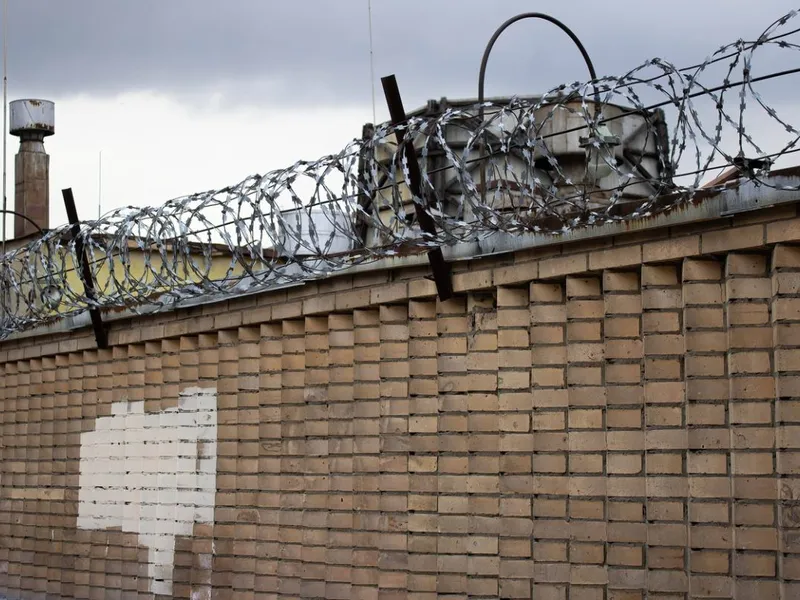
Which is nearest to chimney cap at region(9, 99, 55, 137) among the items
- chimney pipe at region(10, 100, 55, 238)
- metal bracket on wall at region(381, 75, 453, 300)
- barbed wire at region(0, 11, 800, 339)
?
chimney pipe at region(10, 100, 55, 238)

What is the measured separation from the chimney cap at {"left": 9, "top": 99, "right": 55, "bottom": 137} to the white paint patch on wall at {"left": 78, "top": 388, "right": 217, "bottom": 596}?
8.57 m

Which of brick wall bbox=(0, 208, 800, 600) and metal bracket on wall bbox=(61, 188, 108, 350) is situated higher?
metal bracket on wall bbox=(61, 188, 108, 350)

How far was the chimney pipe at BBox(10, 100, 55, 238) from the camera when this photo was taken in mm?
16984

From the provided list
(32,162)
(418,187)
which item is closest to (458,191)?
(418,187)

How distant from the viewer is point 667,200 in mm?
5328

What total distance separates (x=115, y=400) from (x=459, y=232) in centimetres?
390

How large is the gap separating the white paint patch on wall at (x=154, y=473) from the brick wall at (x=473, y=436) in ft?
0.06

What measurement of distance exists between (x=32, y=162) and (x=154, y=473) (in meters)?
9.41

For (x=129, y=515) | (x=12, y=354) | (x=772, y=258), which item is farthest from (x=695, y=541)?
(x=12, y=354)

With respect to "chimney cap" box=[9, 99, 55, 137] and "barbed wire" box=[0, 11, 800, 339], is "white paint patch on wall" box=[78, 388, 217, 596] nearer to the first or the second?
"barbed wire" box=[0, 11, 800, 339]

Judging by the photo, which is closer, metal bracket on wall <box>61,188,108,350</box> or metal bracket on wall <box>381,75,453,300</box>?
metal bracket on wall <box>381,75,453,300</box>

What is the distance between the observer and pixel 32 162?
1702cm

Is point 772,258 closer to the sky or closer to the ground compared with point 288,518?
closer to the sky

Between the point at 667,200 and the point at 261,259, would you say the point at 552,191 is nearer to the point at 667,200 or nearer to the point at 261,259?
the point at 667,200
